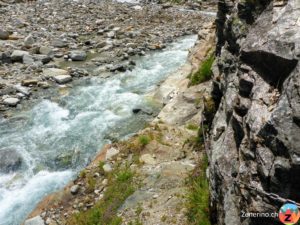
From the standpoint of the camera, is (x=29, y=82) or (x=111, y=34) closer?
(x=29, y=82)

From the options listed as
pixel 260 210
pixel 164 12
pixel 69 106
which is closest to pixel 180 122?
pixel 69 106

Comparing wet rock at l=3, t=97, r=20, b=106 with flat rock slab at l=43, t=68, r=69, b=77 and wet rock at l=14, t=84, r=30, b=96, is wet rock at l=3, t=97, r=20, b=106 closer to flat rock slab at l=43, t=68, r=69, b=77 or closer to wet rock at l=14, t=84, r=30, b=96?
wet rock at l=14, t=84, r=30, b=96

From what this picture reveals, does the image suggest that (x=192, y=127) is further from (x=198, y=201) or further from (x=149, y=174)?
(x=198, y=201)

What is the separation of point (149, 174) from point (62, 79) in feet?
31.6

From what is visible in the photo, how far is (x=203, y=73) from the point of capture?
40.8 ft

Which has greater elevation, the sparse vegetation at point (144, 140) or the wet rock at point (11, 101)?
the sparse vegetation at point (144, 140)

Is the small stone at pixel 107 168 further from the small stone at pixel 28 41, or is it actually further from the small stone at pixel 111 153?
the small stone at pixel 28 41

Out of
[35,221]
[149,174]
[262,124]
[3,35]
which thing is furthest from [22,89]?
[262,124]

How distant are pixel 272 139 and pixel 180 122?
23.2ft

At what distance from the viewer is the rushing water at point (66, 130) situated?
10.5m

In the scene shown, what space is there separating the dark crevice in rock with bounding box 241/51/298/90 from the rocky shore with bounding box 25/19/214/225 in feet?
11.1

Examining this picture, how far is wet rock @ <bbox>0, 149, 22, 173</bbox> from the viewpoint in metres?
11.3

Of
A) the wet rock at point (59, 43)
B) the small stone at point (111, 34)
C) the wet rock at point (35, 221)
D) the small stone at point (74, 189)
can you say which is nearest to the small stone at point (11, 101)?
the small stone at point (74, 189)

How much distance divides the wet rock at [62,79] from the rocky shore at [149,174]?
22.8 ft
